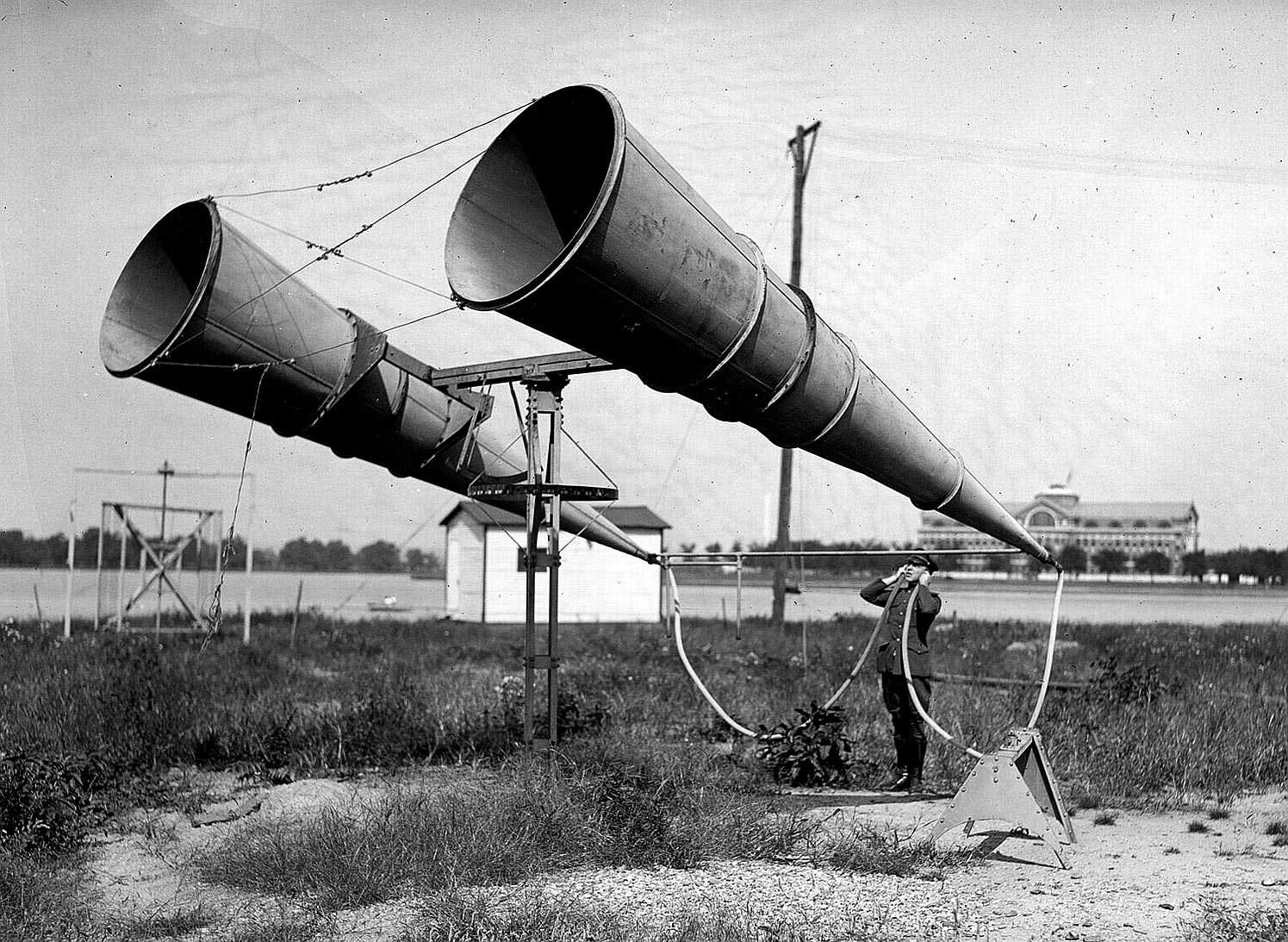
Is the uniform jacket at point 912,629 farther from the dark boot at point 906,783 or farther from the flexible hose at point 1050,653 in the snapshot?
the flexible hose at point 1050,653

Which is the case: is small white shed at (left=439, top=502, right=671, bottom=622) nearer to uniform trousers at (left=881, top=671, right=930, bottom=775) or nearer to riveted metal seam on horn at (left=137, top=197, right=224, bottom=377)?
uniform trousers at (left=881, top=671, right=930, bottom=775)

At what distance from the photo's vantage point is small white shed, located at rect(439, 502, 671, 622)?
29.1 m

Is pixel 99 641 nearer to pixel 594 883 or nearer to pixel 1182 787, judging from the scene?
pixel 594 883

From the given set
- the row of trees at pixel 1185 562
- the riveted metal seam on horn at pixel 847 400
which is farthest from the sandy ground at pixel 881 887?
the row of trees at pixel 1185 562

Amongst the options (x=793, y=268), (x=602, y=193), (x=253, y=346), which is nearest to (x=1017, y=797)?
(x=602, y=193)

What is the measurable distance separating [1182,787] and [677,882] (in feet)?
17.6

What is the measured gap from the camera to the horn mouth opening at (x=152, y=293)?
A: 6.10 m

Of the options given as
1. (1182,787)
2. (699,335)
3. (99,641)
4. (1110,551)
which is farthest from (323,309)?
(1110,551)

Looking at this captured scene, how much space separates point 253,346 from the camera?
620cm

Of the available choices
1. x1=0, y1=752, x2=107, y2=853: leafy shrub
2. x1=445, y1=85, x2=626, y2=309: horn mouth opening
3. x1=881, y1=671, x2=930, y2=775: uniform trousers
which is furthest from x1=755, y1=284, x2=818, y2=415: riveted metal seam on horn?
x1=0, y1=752, x2=107, y2=853: leafy shrub

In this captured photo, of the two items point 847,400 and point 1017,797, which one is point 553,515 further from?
point 1017,797

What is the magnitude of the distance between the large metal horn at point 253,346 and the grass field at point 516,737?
244cm

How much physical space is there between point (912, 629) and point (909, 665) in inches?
13.2

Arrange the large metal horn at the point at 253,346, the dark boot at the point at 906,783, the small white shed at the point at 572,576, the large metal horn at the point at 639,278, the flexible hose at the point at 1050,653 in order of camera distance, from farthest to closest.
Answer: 1. the small white shed at the point at 572,576
2. the dark boot at the point at 906,783
3. the flexible hose at the point at 1050,653
4. the large metal horn at the point at 253,346
5. the large metal horn at the point at 639,278
